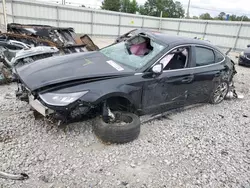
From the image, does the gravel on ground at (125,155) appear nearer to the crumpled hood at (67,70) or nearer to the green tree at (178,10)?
the crumpled hood at (67,70)

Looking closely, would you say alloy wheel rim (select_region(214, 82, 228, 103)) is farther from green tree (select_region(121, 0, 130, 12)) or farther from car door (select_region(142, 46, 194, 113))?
green tree (select_region(121, 0, 130, 12))

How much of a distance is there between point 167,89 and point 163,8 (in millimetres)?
54104

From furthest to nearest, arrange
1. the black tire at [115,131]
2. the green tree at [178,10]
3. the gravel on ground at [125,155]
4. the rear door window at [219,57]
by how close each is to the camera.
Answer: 1. the green tree at [178,10]
2. the rear door window at [219,57]
3. the black tire at [115,131]
4. the gravel on ground at [125,155]

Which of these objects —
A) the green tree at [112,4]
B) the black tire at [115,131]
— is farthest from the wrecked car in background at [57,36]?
the green tree at [112,4]

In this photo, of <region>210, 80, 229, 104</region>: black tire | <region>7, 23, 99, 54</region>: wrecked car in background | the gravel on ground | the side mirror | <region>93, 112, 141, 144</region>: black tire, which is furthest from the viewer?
<region>7, 23, 99, 54</region>: wrecked car in background

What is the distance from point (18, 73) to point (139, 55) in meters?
2.05

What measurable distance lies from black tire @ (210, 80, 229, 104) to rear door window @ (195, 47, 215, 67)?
67cm

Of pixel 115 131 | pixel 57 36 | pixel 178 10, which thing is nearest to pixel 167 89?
pixel 115 131

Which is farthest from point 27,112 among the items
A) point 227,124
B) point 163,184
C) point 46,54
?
point 227,124

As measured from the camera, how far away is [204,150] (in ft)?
10.5

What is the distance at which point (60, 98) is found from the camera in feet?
8.72

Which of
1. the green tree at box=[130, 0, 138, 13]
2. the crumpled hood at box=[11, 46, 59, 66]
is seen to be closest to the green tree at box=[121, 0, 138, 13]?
the green tree at box=[130, 0, 138, 13]

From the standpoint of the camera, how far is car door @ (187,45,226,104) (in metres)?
4.06

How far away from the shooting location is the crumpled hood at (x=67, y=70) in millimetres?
2828
